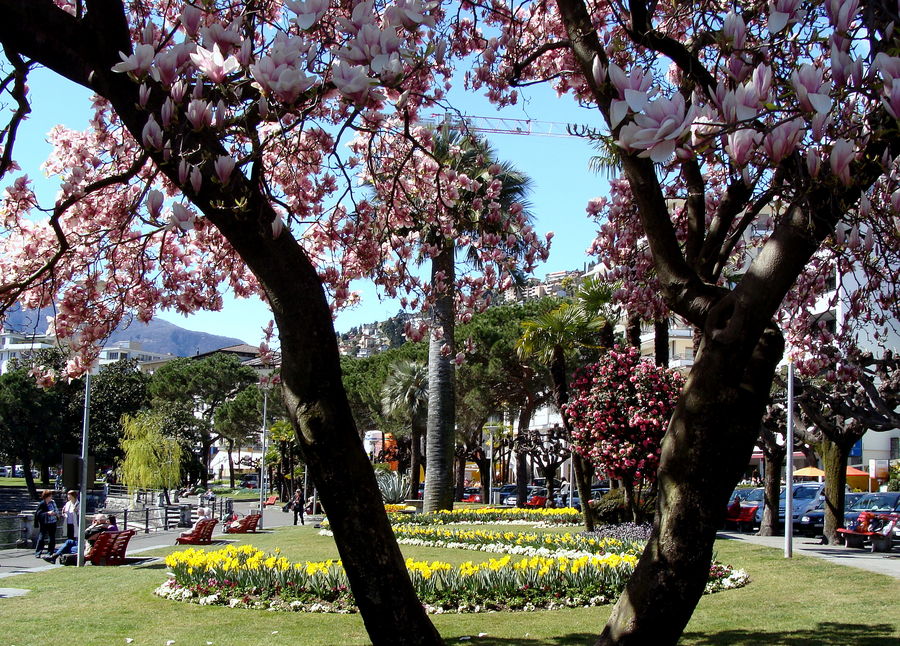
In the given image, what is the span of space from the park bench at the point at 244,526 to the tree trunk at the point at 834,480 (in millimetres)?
16781

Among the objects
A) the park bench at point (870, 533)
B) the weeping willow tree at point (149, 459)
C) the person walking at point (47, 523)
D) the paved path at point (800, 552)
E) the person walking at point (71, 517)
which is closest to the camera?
the paved path at point (800, 552)

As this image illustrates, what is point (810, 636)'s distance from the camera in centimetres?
832

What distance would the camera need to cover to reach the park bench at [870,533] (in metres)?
17.5

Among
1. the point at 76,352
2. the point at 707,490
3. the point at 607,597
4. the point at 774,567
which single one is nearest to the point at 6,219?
the point at 76,352

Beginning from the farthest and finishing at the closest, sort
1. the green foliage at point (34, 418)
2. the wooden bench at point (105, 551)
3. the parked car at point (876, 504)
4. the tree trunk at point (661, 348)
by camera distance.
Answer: the green foliage at point (34, 418) → the parked car at point (876, 504) → the tree trunk at point (661, 348) → the wooden bench at point (105, 551)

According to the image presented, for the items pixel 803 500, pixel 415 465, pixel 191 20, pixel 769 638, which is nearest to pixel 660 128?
pixel 191 20

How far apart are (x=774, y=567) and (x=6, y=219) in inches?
478

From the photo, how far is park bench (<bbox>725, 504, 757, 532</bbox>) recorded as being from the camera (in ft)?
82.4

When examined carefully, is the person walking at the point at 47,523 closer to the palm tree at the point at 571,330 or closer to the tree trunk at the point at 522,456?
the palm tree at the point at 571,330

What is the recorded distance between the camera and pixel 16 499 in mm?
40688

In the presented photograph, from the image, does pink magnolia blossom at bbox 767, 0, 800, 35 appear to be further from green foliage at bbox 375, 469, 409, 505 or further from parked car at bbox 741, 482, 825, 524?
green foliage at bbox 375, 469, 409, 505

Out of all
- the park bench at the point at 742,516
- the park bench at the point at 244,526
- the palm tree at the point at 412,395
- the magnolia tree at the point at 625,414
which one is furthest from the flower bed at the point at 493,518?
the palm tree at the point at 412,395

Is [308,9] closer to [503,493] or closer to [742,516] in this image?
[742,516]

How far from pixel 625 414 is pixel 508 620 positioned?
785cm
